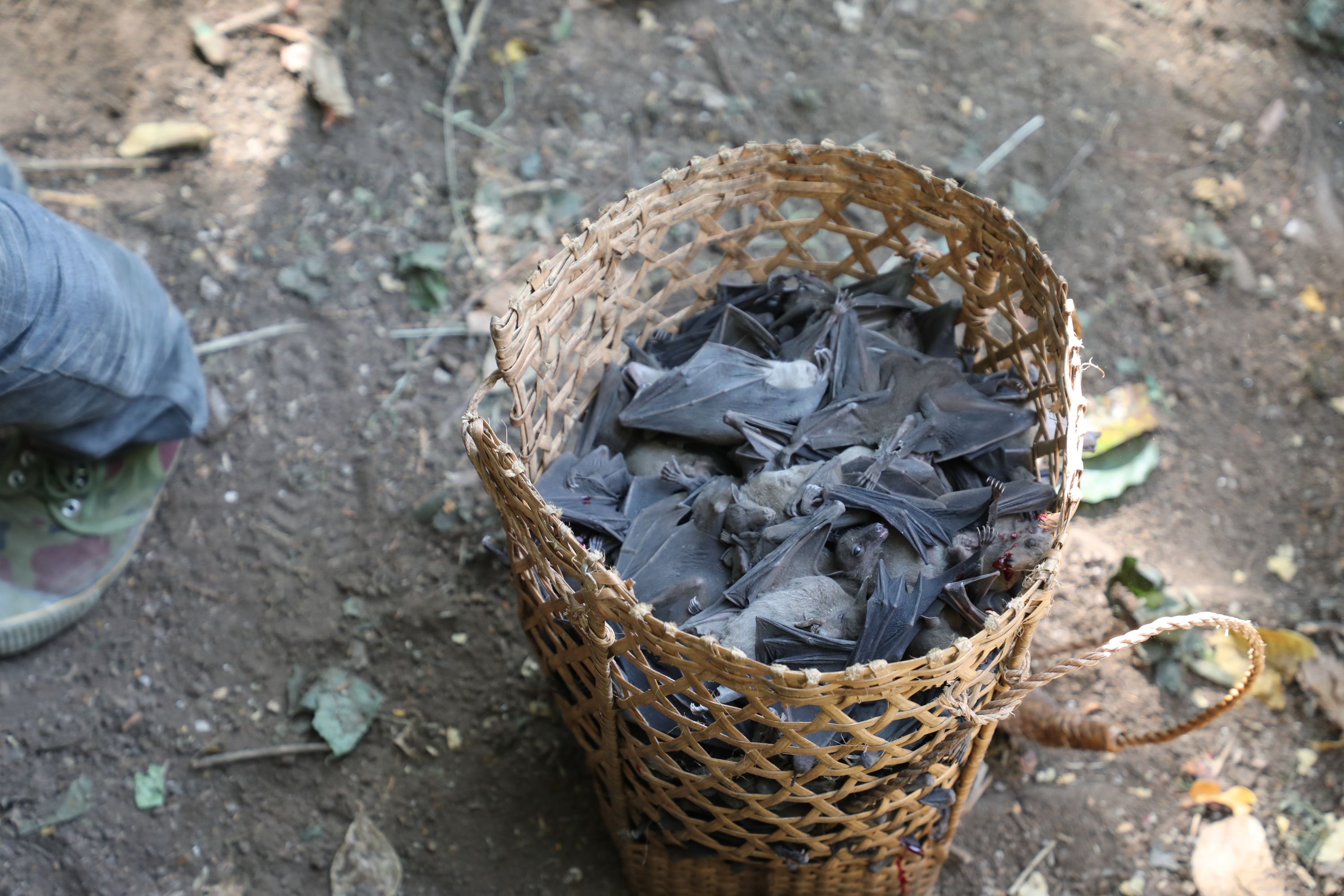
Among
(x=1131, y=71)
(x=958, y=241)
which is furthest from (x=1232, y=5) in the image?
(x=958, y=241)

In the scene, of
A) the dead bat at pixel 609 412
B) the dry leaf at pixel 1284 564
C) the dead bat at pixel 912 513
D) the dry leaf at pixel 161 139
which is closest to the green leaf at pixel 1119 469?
the dry leaf at pixel 1284 564

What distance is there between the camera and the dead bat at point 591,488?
1.45 metres

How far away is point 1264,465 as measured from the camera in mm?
2281

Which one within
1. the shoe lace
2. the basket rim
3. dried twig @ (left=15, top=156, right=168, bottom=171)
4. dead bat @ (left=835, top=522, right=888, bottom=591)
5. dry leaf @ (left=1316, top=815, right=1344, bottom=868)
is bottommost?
the shoe lace

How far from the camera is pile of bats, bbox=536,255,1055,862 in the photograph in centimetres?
130

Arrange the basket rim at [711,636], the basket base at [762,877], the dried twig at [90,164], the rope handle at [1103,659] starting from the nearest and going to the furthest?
the basket rim at [711,636], the rope handle at [1103,659], the basket base at [762,877], the dried twig at [90,164]

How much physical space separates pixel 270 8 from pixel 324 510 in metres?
1.76

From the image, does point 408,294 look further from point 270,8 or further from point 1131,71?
point 1131,71

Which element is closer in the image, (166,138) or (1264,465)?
(1264,465)

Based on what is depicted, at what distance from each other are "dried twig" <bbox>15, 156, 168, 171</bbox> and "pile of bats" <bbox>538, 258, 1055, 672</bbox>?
1855 mm

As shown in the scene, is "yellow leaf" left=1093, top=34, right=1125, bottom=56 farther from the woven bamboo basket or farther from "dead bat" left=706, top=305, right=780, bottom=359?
"dead bat" left=706, top=305, right=780, bottom=359

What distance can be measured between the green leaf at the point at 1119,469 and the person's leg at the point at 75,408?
6.82ft

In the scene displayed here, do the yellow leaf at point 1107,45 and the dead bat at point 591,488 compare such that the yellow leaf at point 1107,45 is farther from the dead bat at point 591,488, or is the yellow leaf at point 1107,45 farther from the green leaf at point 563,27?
the dead bat at point 591,488

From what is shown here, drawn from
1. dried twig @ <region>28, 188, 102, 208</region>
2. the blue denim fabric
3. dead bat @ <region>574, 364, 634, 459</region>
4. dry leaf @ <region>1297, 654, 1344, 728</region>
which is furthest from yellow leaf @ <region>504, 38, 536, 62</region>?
dry leaf @ <region>1297, 654, 1344, 728</region>
